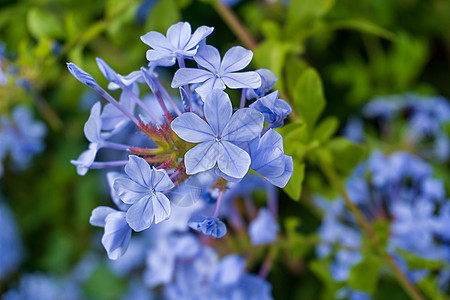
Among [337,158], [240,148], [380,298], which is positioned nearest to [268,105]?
[240,148]

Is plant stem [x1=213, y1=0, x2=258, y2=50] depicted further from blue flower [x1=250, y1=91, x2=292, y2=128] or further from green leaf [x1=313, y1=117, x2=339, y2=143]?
blue flower [x1=250, y1=91, x2=292, y2=128]

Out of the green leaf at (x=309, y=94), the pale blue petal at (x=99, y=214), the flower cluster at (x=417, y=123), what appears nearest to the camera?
the pale blue petal at (x=99, y=214)

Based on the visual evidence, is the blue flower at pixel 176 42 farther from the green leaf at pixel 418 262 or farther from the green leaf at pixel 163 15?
the green leaf at pixel 418 262

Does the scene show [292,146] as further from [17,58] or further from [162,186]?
[17,58]

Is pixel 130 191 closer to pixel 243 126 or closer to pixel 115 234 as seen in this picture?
pixel 115 234

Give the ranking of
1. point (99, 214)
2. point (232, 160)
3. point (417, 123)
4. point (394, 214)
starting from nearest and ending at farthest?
point (232, 160)
point (99, 214)
point (394, 214)
point (417, 123)

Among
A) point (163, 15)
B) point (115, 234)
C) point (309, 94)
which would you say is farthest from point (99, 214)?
point (163, 15)

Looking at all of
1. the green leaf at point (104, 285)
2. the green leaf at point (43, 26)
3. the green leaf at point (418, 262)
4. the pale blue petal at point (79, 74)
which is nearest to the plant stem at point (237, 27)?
the green leaf at point (43, 26)
